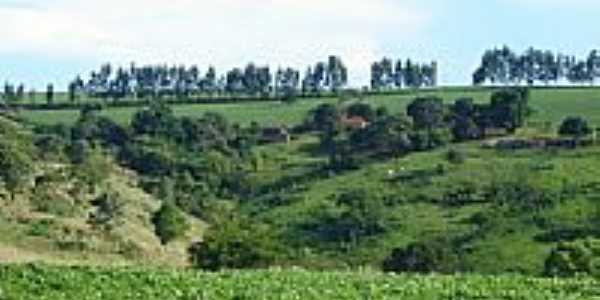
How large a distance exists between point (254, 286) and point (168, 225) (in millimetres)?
102586

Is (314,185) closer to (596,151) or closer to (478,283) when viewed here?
(596,151)

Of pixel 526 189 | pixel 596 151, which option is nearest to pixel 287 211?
pixel 526 189

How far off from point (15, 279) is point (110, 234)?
93202 millimetres

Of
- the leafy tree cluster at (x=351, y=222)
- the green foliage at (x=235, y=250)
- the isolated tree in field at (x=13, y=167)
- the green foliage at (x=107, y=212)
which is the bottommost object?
the leafy tree cluster at (x=351, y=222)

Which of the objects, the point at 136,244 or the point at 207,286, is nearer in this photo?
the point at 207,286

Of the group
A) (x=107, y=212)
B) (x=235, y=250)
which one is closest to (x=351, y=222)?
(x=107, y=212)

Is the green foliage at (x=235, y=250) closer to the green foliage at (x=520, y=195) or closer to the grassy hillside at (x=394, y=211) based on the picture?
the grassy hillside at (x=394, y=211)

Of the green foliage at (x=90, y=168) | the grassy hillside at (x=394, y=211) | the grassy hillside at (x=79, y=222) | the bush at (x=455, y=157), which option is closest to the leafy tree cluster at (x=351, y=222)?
the grassy hillside at (x=394, y=211)

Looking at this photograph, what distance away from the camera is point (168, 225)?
143250 mm

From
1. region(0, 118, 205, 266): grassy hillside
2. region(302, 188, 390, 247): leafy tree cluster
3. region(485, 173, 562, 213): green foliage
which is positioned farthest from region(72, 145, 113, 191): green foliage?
region(485, 173, 562, 213): green foliage

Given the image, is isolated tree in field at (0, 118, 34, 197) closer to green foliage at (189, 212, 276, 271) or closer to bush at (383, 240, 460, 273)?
green foliage at (189, 212, 276, 271)

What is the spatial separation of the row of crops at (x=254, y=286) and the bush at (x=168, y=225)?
97926mm

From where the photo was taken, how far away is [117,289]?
131 feet

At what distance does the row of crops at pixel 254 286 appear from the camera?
3931cm
